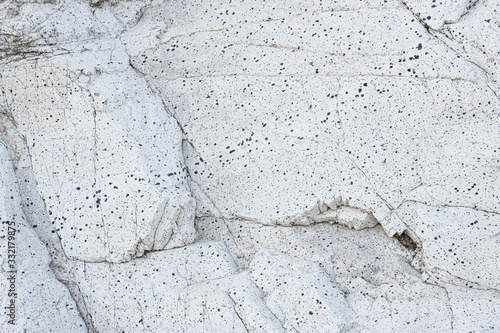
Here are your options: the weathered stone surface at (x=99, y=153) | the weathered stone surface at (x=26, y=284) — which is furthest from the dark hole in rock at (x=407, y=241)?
the weathered stone surface at (x=26, y=284)

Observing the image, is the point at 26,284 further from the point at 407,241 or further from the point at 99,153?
the point at 407,241

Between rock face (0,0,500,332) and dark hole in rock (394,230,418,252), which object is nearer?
rock face (0,0,500,332)

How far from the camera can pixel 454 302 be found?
7.23ft

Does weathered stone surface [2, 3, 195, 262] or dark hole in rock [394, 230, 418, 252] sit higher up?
weathered stone surface [2, 3, 195, 262]

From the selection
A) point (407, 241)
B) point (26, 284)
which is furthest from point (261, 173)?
point (26, 284)

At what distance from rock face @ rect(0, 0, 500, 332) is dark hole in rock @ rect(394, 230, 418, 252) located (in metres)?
0.02

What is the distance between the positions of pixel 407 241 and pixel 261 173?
34.5 inches

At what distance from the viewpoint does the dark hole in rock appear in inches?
94.7

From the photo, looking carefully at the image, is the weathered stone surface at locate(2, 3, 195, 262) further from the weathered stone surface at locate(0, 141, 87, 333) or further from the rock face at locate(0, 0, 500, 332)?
the weathered stone surface at locate(0, 141, 87, 333)

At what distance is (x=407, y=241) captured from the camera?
2.42 m

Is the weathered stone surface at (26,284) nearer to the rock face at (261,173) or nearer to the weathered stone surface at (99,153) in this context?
the rock face at (261,173)

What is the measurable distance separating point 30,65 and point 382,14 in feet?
6.73

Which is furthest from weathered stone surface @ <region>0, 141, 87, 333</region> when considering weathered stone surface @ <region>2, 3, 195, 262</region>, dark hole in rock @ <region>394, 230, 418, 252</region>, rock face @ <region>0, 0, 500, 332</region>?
dark hole in rock @ <region>394, 230, 418, 252</region>

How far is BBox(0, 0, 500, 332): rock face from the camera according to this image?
2.24 meters
